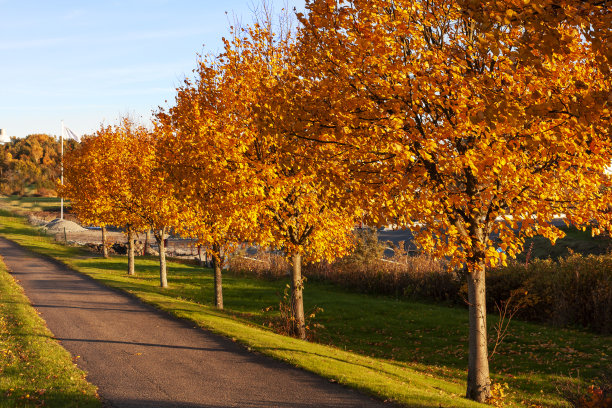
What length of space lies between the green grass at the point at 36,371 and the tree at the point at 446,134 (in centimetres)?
582

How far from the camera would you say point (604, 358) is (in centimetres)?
1404

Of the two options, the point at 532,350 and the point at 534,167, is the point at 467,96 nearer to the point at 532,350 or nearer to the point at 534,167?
the point at 534,167

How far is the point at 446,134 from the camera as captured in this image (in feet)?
27.5

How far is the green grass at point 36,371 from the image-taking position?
8305 millimetres

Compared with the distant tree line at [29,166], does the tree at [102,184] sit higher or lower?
lower

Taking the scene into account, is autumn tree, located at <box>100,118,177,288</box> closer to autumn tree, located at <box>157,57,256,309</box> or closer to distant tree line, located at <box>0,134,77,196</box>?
autumn tree, located at <box>157,57,256,309</box>

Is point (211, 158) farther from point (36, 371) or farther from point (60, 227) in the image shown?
point (60, 227)

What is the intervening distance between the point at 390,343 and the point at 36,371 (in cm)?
1103

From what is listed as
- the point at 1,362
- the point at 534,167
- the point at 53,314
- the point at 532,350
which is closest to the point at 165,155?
the point at 53,314

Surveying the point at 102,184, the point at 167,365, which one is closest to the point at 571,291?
the point at 167,365

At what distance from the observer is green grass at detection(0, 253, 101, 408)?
830cm

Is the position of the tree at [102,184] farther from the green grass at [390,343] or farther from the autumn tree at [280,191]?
the autumn tree at [280,191]

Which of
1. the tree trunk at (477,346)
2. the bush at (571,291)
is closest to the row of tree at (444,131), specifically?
the tree trunk at (477,346)

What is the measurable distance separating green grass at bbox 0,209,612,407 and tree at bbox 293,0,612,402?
7.33 feet
